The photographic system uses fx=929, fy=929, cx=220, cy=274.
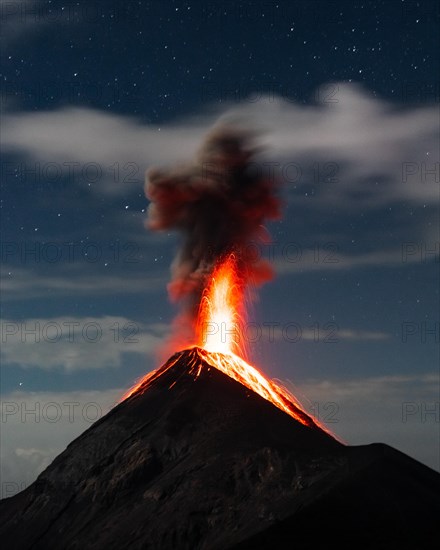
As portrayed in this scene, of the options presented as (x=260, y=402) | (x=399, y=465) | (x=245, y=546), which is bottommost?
(x=245, y=546)

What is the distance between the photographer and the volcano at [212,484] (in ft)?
376

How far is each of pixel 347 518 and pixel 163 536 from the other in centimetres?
2495

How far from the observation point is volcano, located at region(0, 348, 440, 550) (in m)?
115

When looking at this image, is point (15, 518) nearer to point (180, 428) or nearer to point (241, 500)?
point (180, 428)

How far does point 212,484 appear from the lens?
12975 cm

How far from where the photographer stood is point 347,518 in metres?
114

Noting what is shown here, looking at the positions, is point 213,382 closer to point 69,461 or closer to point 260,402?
point 260,402

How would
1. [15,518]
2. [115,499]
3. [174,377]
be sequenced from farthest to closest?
[174,377] < [15,518] < [115,499]

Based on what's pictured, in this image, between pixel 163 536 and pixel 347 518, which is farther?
pixel 163 536

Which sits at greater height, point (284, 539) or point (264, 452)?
point (264, 452)

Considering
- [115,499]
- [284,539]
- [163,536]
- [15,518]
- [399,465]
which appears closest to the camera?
[284,539]

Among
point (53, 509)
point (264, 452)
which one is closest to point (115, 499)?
point (53, 509)

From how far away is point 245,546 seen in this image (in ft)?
360

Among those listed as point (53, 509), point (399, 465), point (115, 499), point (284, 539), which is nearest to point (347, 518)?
point (284, 539)
